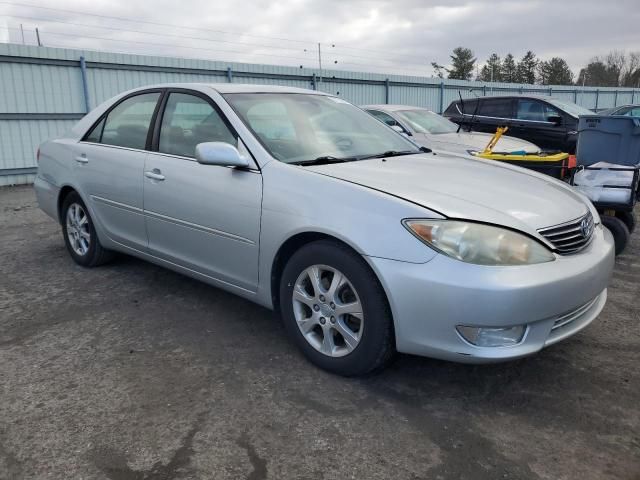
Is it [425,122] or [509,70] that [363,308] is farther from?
[509,70]

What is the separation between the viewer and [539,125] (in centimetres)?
1048

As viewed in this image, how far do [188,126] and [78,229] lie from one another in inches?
67.3

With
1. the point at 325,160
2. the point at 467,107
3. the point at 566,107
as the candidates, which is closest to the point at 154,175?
the point at 325,160

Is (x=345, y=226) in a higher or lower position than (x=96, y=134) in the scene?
lower

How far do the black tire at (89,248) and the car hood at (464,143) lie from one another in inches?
199

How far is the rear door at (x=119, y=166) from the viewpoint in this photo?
13.1ft

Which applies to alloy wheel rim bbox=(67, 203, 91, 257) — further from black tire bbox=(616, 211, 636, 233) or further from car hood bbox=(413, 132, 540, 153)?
car hood bbox=(413, 132, 540, 153)

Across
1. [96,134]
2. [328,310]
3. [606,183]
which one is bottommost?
[328,310]

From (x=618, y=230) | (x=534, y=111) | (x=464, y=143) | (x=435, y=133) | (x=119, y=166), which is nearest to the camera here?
(x=119, y=166)

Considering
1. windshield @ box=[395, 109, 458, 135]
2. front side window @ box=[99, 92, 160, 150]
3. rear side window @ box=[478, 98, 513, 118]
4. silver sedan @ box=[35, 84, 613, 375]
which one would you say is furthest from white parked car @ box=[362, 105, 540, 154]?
front side window @ box=[99, 92, 160, 150]

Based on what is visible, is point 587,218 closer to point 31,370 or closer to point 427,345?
point 427,345

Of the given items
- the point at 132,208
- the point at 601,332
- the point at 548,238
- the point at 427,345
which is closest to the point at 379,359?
the point at 427,345

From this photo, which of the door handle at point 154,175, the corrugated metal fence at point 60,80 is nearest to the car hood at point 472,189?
the door handle at point 154,175

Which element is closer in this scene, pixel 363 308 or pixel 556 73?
pixel 363 308
